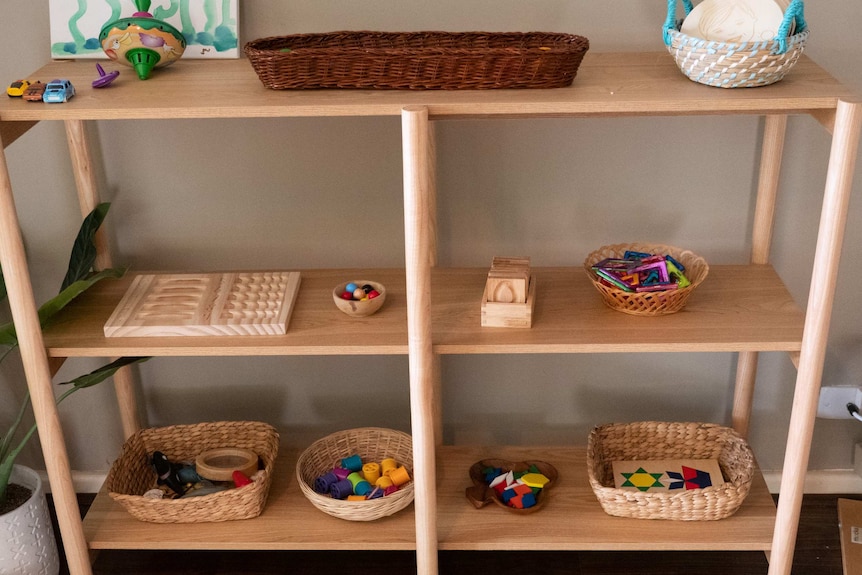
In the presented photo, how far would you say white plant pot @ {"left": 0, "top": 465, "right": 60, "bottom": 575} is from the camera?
1.85 m

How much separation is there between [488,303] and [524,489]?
Result: 17.7 inches

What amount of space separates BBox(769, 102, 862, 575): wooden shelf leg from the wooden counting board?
35.3 inches

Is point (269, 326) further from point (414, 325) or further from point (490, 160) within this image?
point (490, 160)

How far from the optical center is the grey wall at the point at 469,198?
5.81ft

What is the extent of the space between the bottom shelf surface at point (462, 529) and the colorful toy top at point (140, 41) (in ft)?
2.90

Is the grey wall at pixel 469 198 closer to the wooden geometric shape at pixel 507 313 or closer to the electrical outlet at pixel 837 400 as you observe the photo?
the electrical outlet at pixel 837 400

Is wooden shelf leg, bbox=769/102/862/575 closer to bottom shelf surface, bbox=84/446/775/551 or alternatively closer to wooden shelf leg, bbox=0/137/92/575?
bottom shelf surface, bbox=84/446/775/551

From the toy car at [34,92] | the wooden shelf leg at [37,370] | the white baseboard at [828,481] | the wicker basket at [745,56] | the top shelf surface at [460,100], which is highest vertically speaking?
the wicker basket at [745,56]

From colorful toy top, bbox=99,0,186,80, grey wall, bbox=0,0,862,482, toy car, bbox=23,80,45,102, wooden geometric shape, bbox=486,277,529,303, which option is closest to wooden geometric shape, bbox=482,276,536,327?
wooden geometric shape, bbox=486,277,529,303

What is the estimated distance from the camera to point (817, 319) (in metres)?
1.52

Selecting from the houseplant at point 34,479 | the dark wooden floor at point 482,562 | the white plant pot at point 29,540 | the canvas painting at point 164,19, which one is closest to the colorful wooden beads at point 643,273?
the dark wooden floor at point 482,562

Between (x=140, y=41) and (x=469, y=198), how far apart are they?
2.33 ft

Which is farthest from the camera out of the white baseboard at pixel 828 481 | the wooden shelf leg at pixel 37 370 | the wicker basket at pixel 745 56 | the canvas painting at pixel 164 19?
the white baseboard at pixel 828 481

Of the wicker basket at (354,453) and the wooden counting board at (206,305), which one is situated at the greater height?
the wooden counting board at (206,305)
